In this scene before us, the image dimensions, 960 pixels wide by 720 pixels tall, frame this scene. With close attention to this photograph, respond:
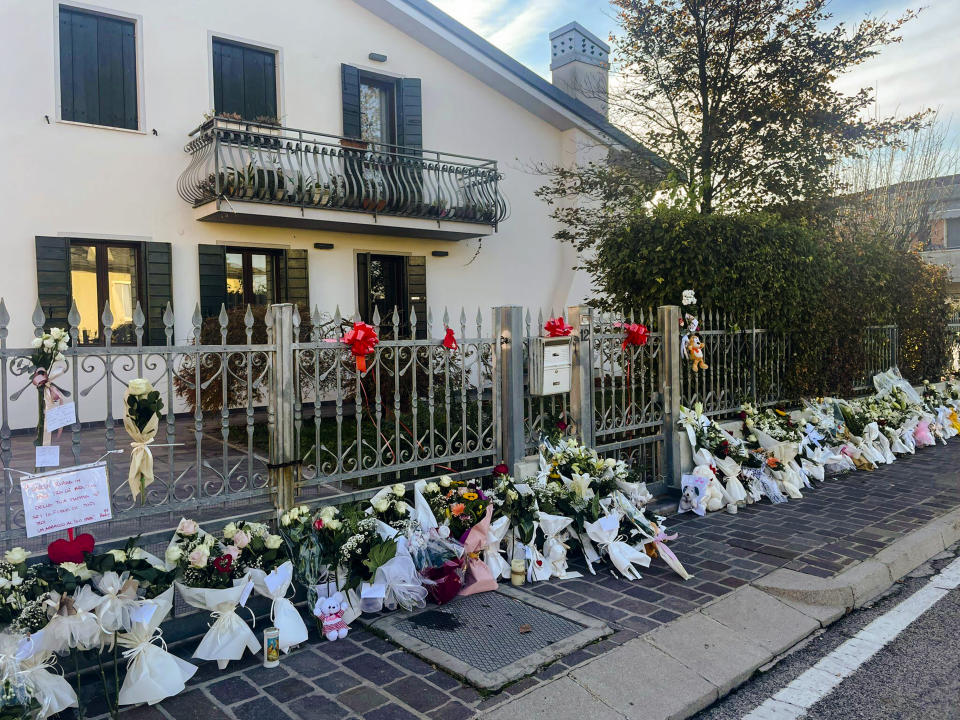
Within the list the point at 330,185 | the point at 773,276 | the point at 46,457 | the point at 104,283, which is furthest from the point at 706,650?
the point at 104,283

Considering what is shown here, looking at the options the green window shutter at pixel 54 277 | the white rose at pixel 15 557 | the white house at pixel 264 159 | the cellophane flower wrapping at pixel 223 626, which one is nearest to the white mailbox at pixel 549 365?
the cellophane flower wrapping at pixel 223 626

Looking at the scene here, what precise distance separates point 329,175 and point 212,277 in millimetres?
2466

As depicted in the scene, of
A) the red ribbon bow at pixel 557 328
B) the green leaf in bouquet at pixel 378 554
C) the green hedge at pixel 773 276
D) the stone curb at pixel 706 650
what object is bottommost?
the stone curb at pixel 706 650

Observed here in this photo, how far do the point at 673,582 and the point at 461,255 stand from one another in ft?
33.8

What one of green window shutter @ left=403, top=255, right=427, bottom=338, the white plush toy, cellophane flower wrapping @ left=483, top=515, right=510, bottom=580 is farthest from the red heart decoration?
green window shutter @ left=403, top=255, right=427, bottom=338

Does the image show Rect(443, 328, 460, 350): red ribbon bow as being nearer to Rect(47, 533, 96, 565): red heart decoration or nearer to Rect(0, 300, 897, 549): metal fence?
Rect(0, 300, 897, 549): metal fence

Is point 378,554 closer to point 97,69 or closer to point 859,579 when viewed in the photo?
point 859,579

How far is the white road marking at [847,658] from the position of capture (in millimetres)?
3127

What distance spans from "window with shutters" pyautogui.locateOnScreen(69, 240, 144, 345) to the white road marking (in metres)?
9.46

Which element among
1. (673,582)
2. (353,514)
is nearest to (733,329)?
(673,582)

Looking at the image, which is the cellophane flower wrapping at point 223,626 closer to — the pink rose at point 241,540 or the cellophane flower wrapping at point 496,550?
the pink rose at point 241,540

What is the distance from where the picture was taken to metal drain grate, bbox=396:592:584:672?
3.49 metres

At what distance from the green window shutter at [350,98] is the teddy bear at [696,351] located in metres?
8.25

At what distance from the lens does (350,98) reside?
12484 millimetres
